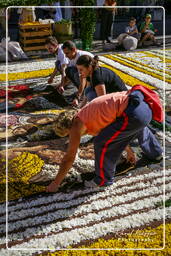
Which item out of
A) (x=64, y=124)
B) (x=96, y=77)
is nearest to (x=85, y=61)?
(x=96, y=77)

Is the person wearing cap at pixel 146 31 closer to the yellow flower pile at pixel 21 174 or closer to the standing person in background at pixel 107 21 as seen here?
the standing person in background at pixel 107 21

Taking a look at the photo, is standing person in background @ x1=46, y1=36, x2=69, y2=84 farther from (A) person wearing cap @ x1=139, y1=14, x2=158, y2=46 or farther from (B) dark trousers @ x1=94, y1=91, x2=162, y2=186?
(A) person wearing cap @ x1=139, y1=14, x2=158, y2=46

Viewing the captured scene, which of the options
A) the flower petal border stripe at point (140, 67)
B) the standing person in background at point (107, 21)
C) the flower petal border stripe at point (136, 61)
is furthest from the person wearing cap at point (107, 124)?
the standing person in background at point (107, 21)

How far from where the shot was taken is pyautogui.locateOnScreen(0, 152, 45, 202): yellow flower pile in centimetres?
321

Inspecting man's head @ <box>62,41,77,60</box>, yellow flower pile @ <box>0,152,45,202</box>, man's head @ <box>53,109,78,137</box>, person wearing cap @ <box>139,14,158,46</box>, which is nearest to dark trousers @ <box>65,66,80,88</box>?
man's head @ <box>62,41,77,60</box>

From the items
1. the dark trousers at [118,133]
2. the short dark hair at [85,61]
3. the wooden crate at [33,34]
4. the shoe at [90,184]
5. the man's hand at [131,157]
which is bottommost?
the shoe at [90,184]

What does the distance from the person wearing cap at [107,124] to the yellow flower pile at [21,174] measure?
287 mm

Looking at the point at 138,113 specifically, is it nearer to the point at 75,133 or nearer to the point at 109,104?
the point at 109,104

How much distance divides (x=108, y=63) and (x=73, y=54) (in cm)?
349

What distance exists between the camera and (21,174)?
347 centimetres

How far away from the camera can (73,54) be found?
4883 mm

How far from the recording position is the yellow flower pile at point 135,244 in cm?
248

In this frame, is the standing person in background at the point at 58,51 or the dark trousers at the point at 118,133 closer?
the dark trousers at the point at 118,133

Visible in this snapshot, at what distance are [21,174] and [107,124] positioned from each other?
1.24 metres
